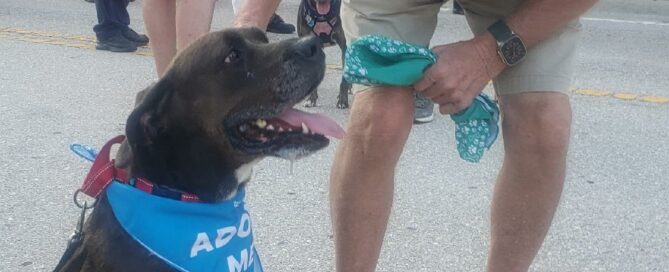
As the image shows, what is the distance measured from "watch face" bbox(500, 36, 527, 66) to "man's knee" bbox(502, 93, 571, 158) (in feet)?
0.46

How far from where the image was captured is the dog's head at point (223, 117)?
2561mm

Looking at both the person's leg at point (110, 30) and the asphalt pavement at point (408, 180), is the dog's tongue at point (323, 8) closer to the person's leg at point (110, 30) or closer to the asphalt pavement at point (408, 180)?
the asphalt pavement at point (408, 180)

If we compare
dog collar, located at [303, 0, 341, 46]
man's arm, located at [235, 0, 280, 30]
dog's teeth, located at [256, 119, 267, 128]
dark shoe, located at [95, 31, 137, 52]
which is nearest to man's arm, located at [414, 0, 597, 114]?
dog's teeth, located at [256, 119, 267, 128]

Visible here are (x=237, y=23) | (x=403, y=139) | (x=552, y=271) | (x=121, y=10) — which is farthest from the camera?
(x=121, y=10)

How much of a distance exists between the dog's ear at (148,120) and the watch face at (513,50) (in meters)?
1.03

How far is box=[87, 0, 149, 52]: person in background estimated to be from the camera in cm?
799

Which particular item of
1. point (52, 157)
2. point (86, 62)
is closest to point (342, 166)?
point (52, 157)

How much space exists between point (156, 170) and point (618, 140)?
364 centimetres

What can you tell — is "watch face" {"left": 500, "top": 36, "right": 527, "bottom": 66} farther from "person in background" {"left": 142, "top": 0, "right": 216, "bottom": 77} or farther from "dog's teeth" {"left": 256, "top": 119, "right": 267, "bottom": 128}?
"person in background" {"left": 142, "top": 0, "right": 216, "bottom": 77}

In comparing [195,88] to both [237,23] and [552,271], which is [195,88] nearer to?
[237,23]

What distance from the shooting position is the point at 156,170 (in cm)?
257

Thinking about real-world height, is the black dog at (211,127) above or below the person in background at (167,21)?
above

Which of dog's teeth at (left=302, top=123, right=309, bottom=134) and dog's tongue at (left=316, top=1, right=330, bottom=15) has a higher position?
dog's teeth at (left=302, top=123, right=309, bottom=134)

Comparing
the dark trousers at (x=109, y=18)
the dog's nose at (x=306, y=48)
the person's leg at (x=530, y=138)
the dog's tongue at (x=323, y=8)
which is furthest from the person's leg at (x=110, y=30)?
the dog's nose at (x=306, y=48)
